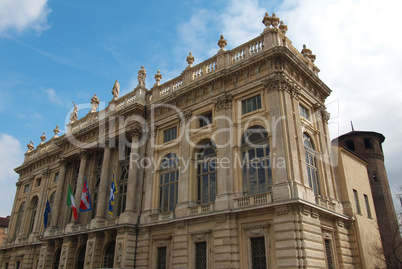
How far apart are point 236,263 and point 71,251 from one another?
579 inches

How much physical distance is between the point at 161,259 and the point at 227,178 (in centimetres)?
692

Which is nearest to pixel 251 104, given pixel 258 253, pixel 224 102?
pixel 224 102

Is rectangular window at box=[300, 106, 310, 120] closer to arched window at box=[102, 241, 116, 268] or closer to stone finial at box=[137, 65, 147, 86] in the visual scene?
stone finial at box=[137, 65, 147, 86]

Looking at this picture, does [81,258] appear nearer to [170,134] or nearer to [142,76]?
[170,134]

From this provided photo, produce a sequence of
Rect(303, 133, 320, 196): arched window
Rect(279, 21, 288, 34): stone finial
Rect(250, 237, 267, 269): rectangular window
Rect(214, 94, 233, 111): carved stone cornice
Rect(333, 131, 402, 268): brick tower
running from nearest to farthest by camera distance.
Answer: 1. Rect(250, 237, 267, 269): rectangular window
2. Rect(303, 133, 320, 196): arched window
3. Rect(214, 94, 233, 111): carved stone cornice
4. Rect(279, 21, 288, 34): stone finial
5. Rect(333, 131, 402, 268): brick tower

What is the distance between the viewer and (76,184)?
104 ft

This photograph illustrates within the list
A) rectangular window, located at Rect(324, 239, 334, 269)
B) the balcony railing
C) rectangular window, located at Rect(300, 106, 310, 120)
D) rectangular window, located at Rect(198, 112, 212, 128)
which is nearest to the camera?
the balcony railing

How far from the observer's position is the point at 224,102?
22094mm

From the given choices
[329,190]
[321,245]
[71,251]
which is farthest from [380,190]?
[71,251]

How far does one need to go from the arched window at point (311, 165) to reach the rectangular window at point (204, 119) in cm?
616

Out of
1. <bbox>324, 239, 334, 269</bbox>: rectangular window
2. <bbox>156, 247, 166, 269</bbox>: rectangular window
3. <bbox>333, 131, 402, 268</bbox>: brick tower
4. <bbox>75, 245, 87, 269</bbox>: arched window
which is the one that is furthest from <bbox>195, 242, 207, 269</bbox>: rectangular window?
<bbox>333, 131, 402, 268</bbox>: brick tower

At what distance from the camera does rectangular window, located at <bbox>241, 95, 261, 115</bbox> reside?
68.8ft

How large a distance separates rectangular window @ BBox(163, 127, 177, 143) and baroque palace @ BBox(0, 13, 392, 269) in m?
0.11

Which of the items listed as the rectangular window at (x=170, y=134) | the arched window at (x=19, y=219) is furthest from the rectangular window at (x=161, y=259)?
the arched window at (x=19, y=219)
